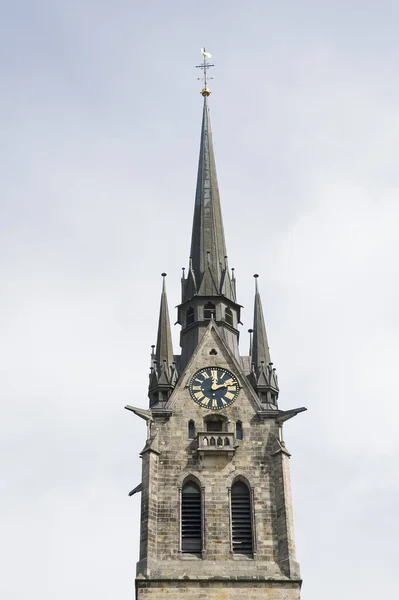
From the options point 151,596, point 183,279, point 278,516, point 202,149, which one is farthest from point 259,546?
point 202,149

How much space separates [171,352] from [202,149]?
11952mm

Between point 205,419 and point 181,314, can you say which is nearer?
point 205,419

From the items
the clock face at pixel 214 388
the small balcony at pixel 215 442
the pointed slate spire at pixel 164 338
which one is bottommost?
the small balcony at pixel 215 442

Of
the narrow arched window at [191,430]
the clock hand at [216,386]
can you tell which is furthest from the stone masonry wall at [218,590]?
the clock hand at [216,386]

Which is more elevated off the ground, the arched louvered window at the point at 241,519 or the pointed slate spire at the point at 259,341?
the pointed slate spire at the point at 259,341

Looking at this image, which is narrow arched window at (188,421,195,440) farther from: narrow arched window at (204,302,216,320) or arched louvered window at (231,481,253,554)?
narrow arched window at (204,302,216,320)

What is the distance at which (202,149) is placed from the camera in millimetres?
51906

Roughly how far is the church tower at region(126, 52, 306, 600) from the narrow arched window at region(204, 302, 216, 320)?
0.05 m

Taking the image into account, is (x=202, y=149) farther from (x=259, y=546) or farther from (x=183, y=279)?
(x=259, y=546)

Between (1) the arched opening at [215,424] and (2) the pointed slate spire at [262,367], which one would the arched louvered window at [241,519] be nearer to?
(1) the arched opening at [215,424]

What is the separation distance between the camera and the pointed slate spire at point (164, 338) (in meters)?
43.5

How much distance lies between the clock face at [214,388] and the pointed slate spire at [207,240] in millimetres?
4065

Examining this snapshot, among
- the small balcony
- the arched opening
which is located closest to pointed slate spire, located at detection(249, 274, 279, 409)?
the arched opening

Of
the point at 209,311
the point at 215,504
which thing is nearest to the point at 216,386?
the point at 209,311
